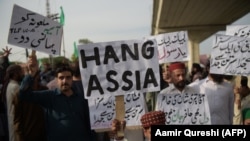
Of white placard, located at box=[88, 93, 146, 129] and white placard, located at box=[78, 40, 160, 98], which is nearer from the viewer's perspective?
white placard, located at box=[78, 40, 160, 98]

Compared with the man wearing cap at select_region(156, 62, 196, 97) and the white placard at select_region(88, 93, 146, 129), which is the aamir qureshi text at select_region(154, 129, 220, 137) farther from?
the man wearing cap at select_region(156, 62, 196, 97)

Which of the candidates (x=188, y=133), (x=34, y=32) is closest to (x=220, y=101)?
(x=34, y=32)

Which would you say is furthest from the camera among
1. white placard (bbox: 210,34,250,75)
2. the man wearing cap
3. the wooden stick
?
white placard (bbox: 210,34,250,75)

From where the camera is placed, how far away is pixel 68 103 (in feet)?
17.0

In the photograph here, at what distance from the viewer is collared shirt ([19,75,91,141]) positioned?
516cm

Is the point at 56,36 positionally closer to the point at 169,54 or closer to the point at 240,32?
the point at 169,54

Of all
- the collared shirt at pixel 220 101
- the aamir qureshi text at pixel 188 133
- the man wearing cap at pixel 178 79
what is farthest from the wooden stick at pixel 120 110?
the aamir qureshi text at pixel 188 133

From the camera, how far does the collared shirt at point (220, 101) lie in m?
5.86

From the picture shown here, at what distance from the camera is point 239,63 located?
5.79 meters

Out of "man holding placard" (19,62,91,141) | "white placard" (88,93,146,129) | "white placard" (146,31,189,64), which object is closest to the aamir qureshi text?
"white placard" (88,93,146,129)

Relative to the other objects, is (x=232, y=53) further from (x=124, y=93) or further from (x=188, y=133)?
(x=188, y=133)

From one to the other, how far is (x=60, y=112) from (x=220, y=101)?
1.97 meters

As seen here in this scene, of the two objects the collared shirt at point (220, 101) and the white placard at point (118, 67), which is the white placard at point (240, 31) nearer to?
the collared shirt at point (220, 101)

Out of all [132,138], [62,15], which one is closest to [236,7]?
[62,15]
